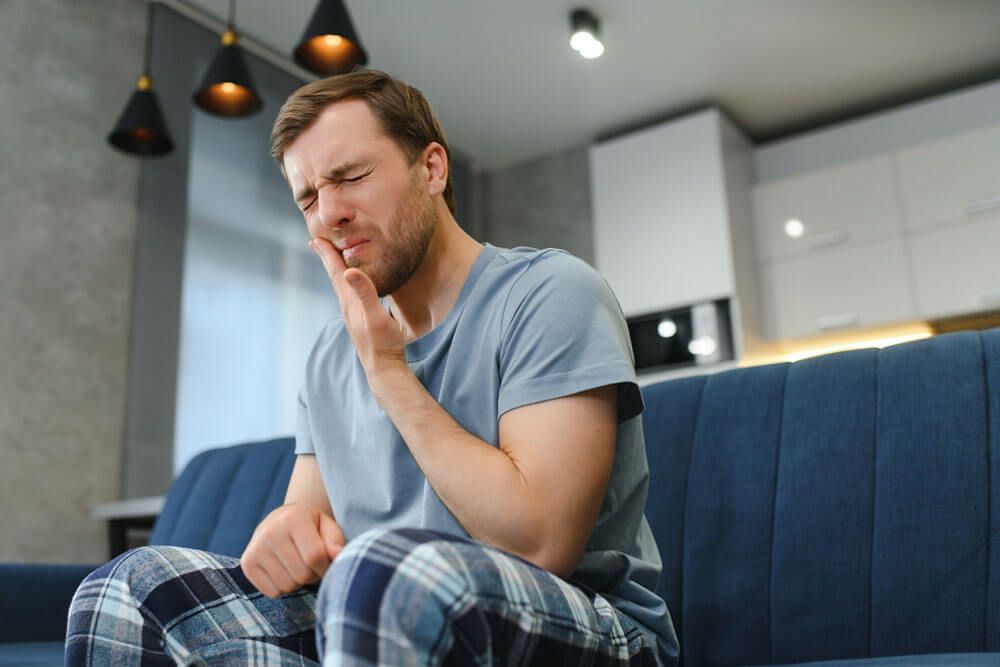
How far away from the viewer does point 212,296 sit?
3582 millimetres

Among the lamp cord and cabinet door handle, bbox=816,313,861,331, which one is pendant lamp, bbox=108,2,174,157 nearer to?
the lamp cord

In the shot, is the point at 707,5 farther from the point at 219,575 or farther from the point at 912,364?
the point at 219,575

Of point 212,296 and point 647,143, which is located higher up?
point 647,143

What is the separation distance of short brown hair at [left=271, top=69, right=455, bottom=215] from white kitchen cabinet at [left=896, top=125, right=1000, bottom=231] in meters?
3.40

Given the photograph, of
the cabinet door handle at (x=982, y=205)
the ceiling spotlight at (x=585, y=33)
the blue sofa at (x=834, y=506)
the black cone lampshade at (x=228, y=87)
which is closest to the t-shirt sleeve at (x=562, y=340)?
the blue sofa at (x=834, y=506)

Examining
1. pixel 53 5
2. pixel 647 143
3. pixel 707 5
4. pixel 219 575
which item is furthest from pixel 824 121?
pixel 219 575

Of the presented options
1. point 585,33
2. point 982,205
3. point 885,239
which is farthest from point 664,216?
point 982,205

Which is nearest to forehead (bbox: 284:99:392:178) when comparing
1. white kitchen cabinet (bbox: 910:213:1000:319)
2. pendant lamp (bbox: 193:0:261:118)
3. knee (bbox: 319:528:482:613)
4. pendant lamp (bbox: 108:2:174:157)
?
knee (bbox: 319:528:482:613)

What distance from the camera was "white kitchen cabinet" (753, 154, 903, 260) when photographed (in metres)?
4.20

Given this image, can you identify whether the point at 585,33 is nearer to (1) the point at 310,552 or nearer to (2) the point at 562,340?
(2) the point at 562,340

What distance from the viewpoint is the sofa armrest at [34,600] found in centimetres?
185

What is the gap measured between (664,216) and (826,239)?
2.40ft

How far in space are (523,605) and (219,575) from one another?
16.5 inches

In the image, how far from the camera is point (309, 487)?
1.29 m
